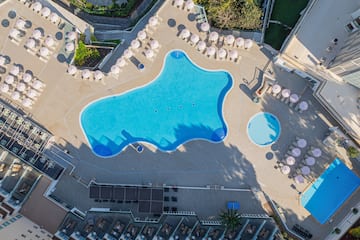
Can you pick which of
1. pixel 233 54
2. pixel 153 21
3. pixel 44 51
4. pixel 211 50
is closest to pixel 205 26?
pixel 211 50

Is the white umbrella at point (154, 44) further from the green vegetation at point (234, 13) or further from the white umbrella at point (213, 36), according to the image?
the green vegetation at point (234, 13)

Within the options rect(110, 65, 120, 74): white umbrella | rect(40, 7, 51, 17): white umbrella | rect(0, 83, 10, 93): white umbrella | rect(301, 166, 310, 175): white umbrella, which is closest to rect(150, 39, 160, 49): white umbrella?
rect(110, 65, 120, 74): white umbrella

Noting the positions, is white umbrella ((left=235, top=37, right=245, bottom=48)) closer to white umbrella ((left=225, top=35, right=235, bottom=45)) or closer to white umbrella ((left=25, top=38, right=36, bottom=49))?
white umbrella ((left=225, top=35, right=235, bottom=45))

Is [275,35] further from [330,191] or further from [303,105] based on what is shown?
[330,191]

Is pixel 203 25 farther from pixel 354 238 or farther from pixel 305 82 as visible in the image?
pixel 354 238

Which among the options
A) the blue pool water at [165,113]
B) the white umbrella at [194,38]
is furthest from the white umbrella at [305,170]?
the white umbrella at [194,38]

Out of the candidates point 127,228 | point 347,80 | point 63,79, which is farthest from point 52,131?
point 347,80
